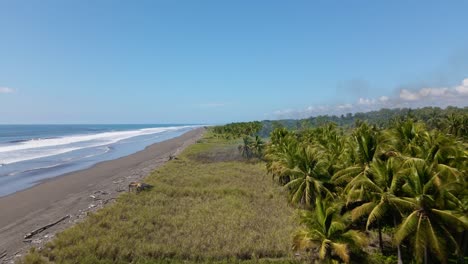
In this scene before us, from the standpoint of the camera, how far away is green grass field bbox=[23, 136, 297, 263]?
2280 centimetres

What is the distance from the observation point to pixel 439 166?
22.8 m

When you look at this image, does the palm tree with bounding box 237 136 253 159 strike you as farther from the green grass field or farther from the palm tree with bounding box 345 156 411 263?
the palm tree with bounding box 345 156 411 263

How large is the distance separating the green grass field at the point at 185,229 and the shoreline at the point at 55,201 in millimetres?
2078

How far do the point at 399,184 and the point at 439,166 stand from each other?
3709 millimetres

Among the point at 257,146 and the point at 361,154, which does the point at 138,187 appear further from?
the point at 257,146

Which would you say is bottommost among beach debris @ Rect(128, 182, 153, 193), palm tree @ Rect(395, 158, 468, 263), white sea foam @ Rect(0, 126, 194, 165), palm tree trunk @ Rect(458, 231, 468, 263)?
palm tree trunk @ Rect(458, 231, 468, 263)

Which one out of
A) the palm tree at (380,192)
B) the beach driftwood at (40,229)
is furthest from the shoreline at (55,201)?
the palm tree at (380,192)

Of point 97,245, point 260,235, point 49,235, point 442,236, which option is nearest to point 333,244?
point 442,236

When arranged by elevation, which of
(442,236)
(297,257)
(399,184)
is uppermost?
(399,184)

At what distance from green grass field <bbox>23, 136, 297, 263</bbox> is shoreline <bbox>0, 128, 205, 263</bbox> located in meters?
2.08

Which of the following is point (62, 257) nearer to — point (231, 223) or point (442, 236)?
point (231, 223)

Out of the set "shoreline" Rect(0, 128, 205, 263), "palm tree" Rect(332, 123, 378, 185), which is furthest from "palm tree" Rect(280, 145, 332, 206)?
"shoreline" Rect(0, 128, 205, 263)

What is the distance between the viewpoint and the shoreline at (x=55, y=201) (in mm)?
25375

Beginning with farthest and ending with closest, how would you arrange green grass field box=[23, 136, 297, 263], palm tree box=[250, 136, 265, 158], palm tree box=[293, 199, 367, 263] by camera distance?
palm tree box=[250, 136, 265, 158] < green grass field box=[23, 136, 297, 263] < palm tree box=[293, 199, 367, 263]
